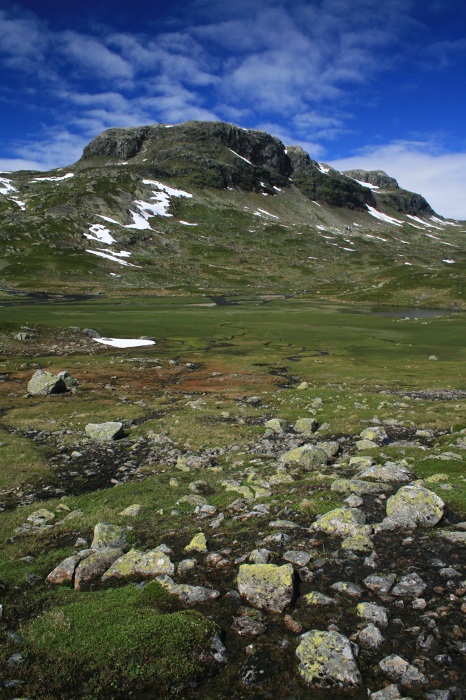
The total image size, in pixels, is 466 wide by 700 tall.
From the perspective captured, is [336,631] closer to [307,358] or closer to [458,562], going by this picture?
[458,562]

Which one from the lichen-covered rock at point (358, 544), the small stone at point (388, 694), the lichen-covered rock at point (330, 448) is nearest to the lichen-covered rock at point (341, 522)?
the lichen-covered rock at point (358, 544)

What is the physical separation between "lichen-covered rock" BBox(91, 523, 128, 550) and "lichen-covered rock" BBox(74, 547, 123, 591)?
44cm

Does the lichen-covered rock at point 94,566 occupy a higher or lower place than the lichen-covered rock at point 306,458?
higher

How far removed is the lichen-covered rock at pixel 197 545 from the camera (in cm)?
1249

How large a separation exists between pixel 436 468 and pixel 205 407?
2089 cm

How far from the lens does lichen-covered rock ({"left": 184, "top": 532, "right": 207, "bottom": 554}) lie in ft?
41.0

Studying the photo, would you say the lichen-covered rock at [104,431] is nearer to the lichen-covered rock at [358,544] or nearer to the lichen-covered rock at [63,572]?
the lichen-covered rock at [63,572]

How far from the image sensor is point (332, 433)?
87.9 ft

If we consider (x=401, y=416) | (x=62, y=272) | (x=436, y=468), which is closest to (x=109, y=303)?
(x=62, y=272)

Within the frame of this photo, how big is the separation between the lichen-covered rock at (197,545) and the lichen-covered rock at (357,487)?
5.94m

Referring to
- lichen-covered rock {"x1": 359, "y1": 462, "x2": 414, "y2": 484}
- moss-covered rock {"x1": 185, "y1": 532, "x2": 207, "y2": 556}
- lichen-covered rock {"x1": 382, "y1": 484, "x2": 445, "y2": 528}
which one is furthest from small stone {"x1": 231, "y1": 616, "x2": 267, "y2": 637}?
lichen-covered rock {"x1": 359, "y1": 462, "x2": 414, "y2": 484}

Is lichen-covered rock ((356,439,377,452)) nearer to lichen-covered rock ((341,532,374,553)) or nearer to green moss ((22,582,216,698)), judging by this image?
lichen-covered rock ((341,532,374,553))

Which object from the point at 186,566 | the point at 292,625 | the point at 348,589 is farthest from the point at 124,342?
the point at 292,625

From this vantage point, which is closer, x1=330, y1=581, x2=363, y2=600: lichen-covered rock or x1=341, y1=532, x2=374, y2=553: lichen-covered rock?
x1=330, y1=581, x2=363, y2=600: lichen-covered rock
